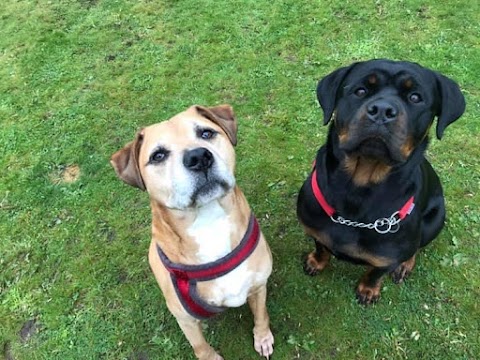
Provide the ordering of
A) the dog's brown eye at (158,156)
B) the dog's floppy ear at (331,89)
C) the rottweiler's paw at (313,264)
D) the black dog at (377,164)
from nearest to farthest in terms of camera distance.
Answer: the dog's brown eye at (158,156) → the black dog at (377,164) → the dog's floppy ear at (331,89) → the rottweiler's paw at (313,264)

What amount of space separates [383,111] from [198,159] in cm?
106

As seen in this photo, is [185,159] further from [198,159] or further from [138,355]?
[138,355]

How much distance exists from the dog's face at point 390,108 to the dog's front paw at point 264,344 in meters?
1.63

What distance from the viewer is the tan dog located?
2752 millimetres

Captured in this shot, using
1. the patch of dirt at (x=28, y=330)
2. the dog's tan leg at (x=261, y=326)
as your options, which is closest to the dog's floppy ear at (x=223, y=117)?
the dog's tan leg at (x=261, y=326)

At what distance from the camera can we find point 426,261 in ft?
14.0

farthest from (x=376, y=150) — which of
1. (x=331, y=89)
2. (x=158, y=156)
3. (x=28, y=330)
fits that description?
(x=28, y=330)

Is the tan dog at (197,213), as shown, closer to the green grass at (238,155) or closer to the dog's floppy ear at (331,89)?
the dog's floppy ear at (331,89)

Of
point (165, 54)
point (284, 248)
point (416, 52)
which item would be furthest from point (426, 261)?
point (165, 54)

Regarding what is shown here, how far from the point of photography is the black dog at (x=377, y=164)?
2.94 metres

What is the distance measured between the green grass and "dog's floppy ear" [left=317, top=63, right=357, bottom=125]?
5.24 feet

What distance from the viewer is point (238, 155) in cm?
521

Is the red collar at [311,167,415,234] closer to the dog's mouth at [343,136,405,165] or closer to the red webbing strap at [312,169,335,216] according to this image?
the red webbing strap at [312,169,335,216]

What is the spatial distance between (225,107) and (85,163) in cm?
267
